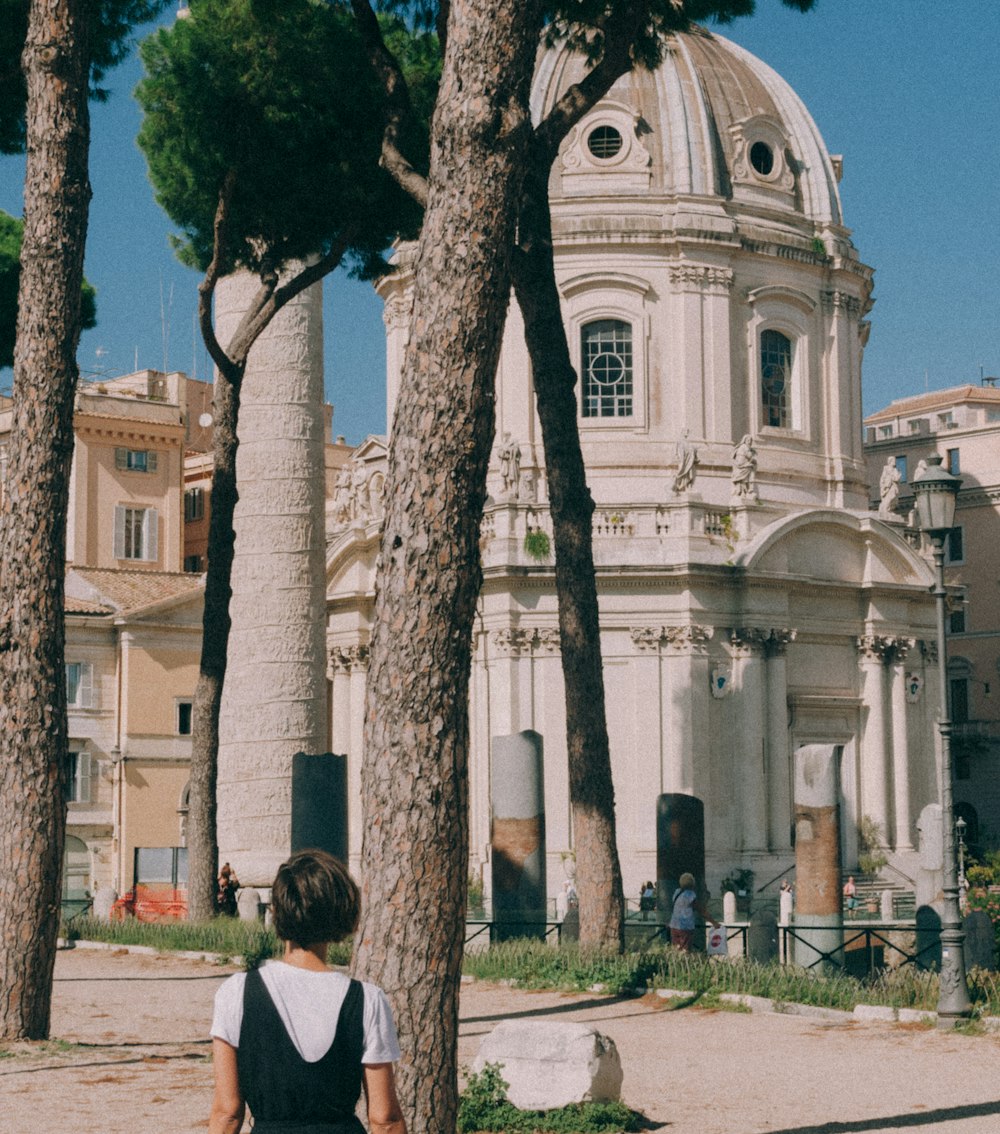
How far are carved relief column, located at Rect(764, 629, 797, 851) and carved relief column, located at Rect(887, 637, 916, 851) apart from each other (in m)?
2.55

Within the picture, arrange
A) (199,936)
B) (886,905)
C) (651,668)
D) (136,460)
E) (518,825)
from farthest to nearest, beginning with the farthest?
1. (136,460)
2. (651,668)
3. (886,905)
4. (518,825)
5. (199,936)

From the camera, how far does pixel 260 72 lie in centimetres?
1838

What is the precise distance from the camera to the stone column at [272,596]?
23.3 metres

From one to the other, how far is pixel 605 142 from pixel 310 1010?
3693 cm

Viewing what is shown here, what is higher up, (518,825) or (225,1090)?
(518,825)

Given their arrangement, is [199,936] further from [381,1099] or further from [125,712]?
[125,712]

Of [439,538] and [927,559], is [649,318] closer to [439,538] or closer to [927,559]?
[927,559]

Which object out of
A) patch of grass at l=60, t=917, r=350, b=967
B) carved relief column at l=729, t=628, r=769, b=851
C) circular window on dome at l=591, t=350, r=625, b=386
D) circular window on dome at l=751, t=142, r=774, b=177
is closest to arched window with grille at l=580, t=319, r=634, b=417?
circular window on dome at l=591, t=350, r=625, b=386

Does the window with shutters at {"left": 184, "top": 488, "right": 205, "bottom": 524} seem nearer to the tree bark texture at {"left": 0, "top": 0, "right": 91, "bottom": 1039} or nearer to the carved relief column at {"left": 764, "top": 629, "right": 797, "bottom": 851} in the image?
the carved relief column at {"left": 764, "top": 629, "right": 797, "bottom": 851}

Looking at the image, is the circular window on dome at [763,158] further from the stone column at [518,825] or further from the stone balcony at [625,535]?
the stone column at [518,825]

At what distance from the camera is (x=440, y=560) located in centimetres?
751

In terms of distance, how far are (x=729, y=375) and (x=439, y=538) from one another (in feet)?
105

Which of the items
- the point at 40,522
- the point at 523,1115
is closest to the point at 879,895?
the point at 40,522

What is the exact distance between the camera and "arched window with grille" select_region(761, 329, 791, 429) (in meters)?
40.0
